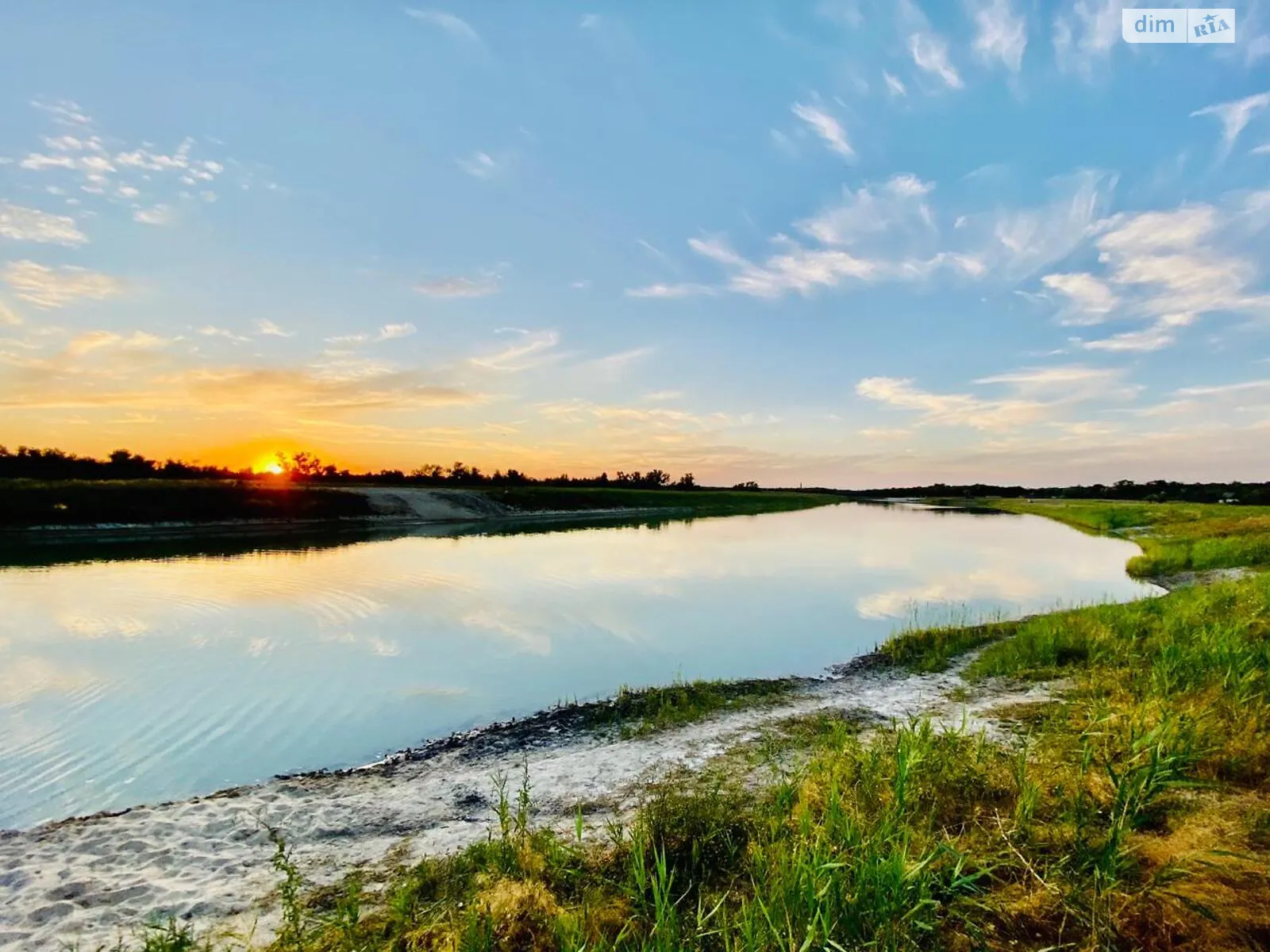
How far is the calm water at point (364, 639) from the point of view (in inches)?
377

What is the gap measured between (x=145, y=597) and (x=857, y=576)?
1018 inches

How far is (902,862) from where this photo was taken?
4125mm

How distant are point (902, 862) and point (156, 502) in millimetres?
54993

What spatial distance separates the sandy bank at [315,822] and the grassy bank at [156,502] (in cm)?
4416

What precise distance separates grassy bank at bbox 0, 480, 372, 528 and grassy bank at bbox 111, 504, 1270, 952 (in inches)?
1881

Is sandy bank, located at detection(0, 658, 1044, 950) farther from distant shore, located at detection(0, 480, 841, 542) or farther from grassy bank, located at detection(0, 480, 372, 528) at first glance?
grassy bank, located at detection(0, 480, 372, 528)

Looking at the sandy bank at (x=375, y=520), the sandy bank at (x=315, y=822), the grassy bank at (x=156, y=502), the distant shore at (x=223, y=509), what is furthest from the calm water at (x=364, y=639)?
the grassy bank at (x=156, y=502)

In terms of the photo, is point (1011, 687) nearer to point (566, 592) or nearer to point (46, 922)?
point (46, 922)

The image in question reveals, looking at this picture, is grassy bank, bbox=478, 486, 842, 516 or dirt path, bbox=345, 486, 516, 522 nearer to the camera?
dirt path, bbox=345, 486, 516, 522

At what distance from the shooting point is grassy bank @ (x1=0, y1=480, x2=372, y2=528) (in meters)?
39.8

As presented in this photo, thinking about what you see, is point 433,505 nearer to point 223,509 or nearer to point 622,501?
point 223,509

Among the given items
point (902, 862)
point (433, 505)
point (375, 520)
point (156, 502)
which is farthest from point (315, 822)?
point (433, 505)

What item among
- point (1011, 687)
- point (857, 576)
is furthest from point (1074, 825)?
point (857, 576)

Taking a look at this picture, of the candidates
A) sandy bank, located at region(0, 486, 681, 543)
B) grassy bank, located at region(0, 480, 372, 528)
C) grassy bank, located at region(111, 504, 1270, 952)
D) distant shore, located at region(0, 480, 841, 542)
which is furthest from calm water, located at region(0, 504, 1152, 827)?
grassy bank, located at region(0, 480, 372, 528)
